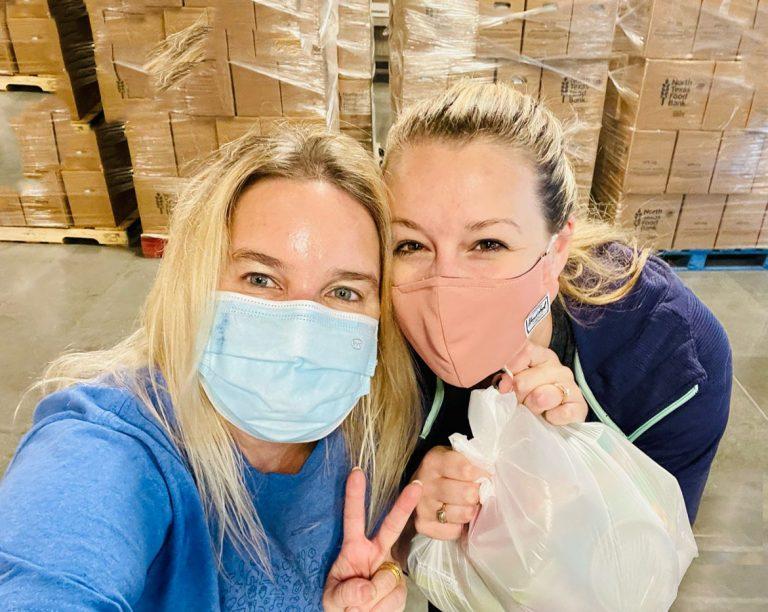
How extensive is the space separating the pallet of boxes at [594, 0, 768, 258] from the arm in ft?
10.5

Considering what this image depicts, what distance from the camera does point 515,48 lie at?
3.35 m

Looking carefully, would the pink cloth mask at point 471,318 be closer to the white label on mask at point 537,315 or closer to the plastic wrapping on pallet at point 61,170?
the white label on mask at point 537,315

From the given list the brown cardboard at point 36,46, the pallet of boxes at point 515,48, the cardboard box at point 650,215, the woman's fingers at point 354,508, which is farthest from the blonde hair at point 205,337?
the brown cardboard at point 36,46

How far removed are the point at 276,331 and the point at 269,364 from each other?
62mm

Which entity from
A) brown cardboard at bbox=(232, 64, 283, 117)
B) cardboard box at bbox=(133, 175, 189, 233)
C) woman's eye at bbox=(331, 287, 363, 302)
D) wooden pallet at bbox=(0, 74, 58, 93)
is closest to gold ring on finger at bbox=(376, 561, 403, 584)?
woman's eye at bbox=(331, 287, 363, 302)

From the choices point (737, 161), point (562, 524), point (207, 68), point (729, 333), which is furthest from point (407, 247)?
point (737, 161)

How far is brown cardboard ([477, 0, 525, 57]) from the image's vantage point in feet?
10.6

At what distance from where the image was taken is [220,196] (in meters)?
1.13

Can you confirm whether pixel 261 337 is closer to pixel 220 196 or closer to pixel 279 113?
pixel 220 196

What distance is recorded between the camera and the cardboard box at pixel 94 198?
4090 mm

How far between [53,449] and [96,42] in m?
3.39

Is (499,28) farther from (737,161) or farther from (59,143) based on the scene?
(59,143)

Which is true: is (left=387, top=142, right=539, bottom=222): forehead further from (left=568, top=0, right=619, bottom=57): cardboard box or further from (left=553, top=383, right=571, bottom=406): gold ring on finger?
(left=568, top=0, right=619, bottom=57): cardboard box

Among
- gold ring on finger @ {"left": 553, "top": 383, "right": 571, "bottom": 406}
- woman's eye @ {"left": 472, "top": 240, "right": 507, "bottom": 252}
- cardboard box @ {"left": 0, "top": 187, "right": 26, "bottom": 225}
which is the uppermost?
woman's eye @ {"left": 472, "top": 240, "right": 507, "bottom": 252}
